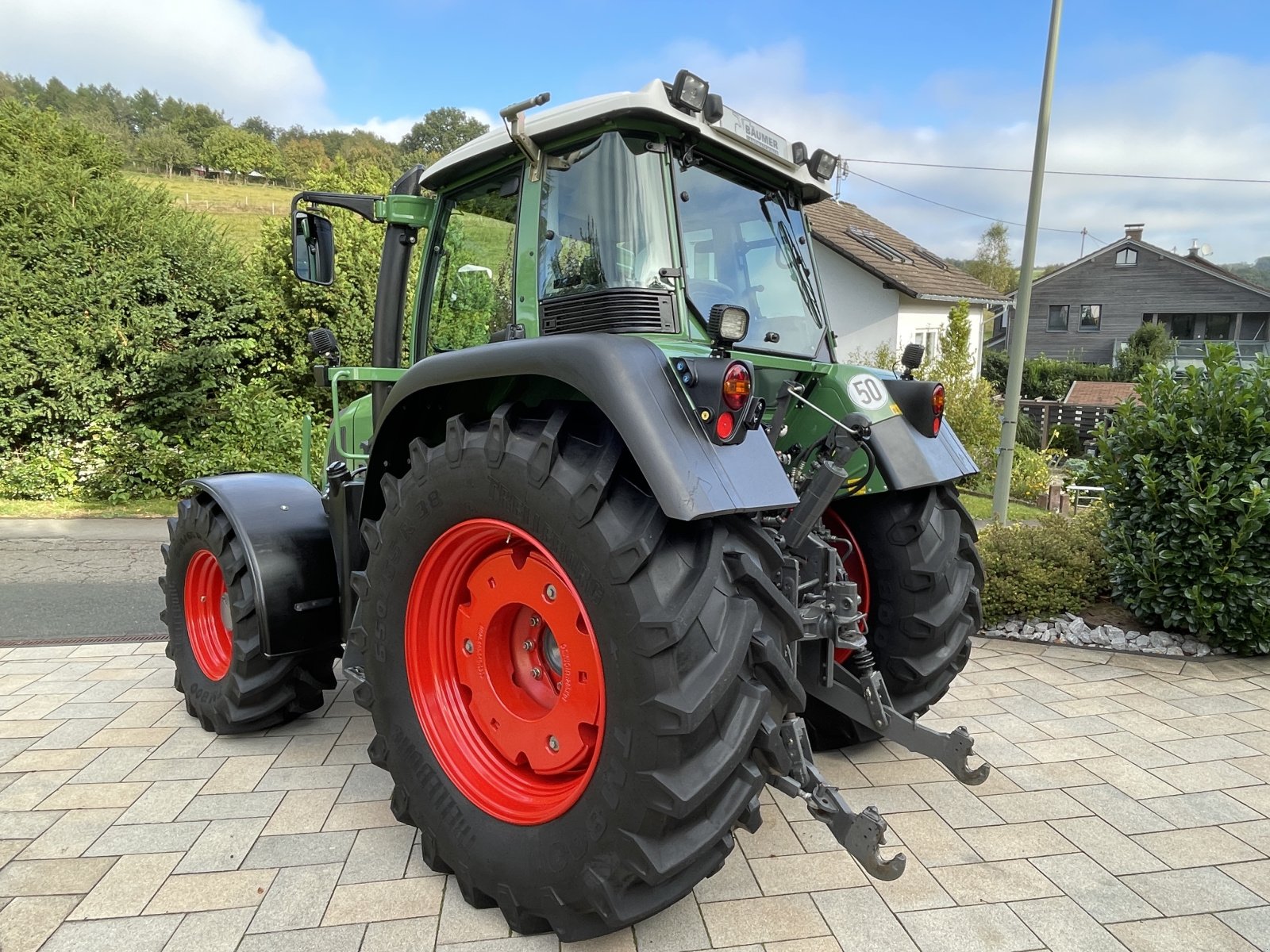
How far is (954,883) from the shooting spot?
226cm

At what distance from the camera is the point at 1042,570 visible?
4.87 metres

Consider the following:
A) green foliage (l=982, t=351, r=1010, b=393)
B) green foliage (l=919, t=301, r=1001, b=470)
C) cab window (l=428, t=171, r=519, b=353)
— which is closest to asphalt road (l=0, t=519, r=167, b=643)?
cab window (l=428, t=171, r=519, b=353)

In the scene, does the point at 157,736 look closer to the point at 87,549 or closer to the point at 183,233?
the point at 87,549

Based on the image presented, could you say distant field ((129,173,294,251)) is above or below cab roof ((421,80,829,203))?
above

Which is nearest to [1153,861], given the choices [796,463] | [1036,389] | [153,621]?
[796,463]

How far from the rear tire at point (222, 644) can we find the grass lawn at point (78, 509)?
6.18 meters

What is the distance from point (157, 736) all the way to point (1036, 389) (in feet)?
105

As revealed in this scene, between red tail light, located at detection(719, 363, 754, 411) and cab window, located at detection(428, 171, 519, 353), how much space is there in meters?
1.03

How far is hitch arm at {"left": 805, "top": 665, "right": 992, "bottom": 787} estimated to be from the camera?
7.71ft

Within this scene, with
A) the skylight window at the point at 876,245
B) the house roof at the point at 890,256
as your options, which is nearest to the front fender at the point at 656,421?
the house roof at the point at 890,256

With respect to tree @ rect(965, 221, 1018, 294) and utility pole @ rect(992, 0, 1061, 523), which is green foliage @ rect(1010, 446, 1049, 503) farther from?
tree @ rect(965, 221, 1018, 294)

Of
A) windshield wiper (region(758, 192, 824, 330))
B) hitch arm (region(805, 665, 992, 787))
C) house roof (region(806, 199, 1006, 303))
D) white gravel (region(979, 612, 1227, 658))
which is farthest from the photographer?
house roof (region(806, 199, 1006, 303))

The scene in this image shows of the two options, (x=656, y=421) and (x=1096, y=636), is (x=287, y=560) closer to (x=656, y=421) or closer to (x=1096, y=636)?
(x=656, y=421)

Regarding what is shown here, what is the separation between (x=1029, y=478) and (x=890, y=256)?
36.9 ft
